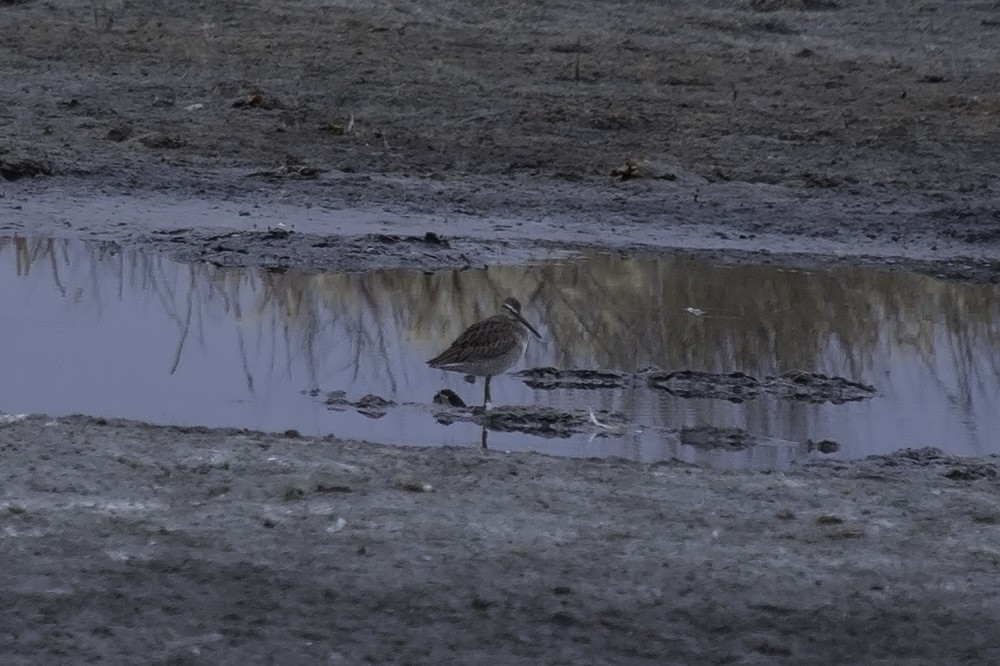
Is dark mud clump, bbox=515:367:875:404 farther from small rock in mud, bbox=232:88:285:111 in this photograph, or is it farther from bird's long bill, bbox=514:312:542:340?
small rock in mud, bbox=232:88:285:111

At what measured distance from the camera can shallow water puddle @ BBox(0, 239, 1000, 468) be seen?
797 cm

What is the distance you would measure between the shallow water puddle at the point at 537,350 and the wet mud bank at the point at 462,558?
854 millimetres

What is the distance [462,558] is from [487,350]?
2581 millimetres

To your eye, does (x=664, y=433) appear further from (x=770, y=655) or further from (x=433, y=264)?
(x=433, y=264)

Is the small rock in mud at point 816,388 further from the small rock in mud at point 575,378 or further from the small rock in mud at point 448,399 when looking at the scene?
the small rock in mud at point 448,399

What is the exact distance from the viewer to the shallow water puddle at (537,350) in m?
7.97

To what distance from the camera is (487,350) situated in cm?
833

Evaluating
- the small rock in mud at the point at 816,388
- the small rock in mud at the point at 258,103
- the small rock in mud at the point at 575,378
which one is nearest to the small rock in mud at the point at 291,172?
the small rock in mud at the point at 258,103

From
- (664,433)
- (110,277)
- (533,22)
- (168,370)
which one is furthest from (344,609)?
(533,22)

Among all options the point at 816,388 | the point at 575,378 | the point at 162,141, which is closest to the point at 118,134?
the point at 162,141

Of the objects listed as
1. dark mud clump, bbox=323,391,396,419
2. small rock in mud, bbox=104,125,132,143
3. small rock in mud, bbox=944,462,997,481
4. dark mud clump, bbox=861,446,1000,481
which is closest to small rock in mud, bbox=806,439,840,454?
dark mud clump, bbox=861,446,1000,481

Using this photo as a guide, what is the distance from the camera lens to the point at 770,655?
5.32m

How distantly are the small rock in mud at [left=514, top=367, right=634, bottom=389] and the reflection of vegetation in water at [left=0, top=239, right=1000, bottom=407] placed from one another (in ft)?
0.37

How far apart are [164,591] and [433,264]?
5.62 metres
